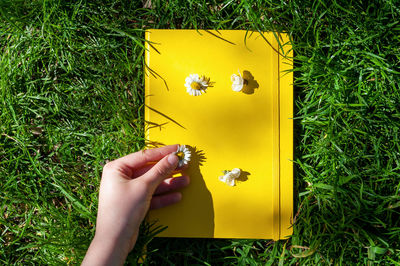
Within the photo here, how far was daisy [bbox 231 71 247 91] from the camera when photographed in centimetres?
138

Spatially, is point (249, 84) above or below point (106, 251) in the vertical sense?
above

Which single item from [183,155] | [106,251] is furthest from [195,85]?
[106,251]

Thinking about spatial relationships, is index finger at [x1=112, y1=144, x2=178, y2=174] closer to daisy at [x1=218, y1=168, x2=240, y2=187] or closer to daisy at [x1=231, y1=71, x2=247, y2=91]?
daisy at [x1=218, y1=168, x2=240, y2=187]

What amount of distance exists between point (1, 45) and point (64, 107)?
1.31ft

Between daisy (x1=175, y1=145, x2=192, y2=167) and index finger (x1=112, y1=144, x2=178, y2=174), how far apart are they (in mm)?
59

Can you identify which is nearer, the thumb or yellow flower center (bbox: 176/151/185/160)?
the thumb

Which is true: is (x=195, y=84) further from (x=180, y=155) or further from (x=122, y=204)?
(x=122, y=204)

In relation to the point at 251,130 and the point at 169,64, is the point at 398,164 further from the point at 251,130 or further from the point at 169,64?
the point at 169,64

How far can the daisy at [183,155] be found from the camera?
1.36 m

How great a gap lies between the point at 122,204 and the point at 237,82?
0.62 metres

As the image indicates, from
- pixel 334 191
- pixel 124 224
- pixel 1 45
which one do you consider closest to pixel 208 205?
pixel 124 224

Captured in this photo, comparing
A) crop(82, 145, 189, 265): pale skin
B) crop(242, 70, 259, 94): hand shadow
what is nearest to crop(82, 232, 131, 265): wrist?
crop(82, 145, 189, 265): pale skin

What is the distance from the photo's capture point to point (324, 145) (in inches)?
53.7

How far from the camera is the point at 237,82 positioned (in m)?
1.38
